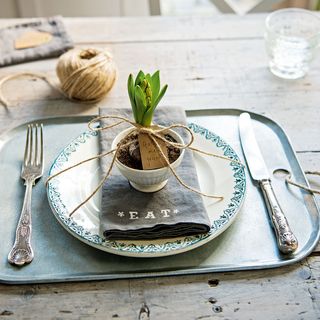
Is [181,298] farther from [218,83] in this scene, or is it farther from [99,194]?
[218,83]

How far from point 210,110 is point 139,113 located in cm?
24

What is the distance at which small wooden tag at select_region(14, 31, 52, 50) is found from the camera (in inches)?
41.1

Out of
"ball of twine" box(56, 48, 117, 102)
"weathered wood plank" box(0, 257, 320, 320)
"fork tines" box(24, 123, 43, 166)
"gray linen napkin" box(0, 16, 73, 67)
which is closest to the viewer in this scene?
"weathered wood plank" box(0, 257, 320, 320)

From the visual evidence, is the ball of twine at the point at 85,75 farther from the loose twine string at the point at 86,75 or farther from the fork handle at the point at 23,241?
the fork handle at the point at 23,241

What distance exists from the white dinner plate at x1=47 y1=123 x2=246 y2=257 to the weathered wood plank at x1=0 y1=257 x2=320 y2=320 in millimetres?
Result: 40

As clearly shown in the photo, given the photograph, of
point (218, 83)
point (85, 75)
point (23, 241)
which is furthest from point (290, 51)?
point (23, 241)

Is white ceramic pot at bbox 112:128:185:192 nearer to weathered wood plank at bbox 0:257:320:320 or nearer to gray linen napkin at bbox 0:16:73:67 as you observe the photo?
weathered wood plank at bbox 0:257:320:320

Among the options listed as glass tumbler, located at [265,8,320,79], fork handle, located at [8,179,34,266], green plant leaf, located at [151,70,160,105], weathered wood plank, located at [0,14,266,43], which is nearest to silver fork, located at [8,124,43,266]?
fork handle, located at [8,179,34,266]

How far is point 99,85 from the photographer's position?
0.89 m

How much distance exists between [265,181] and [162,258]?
0.19m

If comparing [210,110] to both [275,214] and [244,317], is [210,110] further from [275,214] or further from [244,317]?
[244,317]

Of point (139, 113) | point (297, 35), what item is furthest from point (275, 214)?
point (297, 35)

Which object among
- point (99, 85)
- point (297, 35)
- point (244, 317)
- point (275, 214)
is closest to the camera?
point (244, 317)

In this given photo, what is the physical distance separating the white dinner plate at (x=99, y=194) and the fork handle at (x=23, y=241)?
0.03 meters
